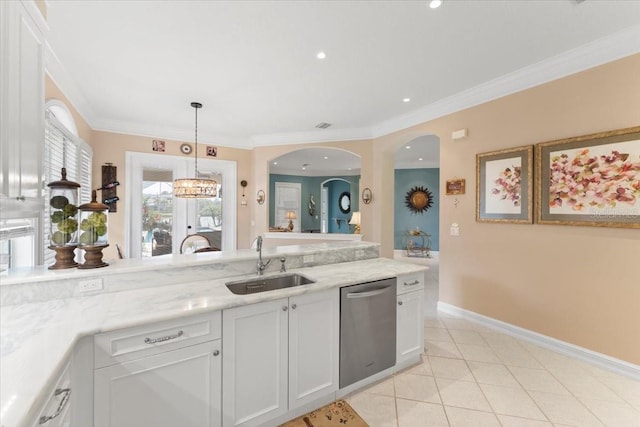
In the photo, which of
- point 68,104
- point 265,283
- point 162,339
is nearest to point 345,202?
point 68,104

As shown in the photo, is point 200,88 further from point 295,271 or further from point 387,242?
point 387,242

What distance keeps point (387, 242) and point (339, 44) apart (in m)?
3.42

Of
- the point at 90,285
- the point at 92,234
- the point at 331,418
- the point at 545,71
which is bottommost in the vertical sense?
the point at 331,418

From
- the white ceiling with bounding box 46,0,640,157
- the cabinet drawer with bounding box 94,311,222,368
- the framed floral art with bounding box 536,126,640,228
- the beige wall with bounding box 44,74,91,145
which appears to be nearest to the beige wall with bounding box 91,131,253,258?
the beige wall with bounding box 44,74,91,145

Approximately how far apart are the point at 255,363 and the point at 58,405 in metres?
0.90

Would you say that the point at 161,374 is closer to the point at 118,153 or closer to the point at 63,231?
the point at 63,231

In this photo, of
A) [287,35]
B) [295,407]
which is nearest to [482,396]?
[295,407]

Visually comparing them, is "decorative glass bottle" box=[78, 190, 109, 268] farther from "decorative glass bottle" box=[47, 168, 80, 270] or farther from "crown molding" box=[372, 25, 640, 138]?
"crown molding" box=[372, 25, 640, 138]

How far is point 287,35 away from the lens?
7.64ft

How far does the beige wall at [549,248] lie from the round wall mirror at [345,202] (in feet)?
20.1

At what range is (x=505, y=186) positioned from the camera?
315 centimetres

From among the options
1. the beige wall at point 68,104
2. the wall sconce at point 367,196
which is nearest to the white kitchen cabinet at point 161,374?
the beige wall at point 68,104

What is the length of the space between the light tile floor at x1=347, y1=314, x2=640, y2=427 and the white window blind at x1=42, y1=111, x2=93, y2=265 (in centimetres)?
313

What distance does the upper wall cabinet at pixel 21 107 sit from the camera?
47.7 inches
